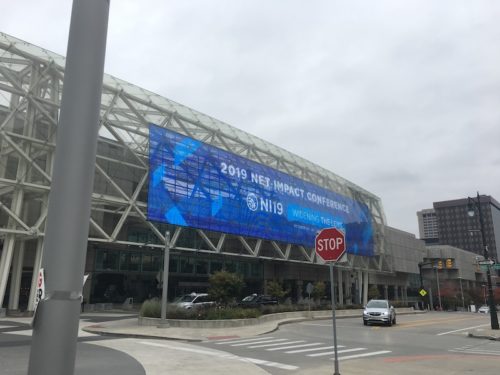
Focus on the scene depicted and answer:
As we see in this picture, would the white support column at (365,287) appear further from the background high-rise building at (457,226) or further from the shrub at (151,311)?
the background high-rise building at (457,226)

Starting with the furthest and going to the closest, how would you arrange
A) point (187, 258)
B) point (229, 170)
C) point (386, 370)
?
point (187, 258) → point (229, 170) → point (386, 370)

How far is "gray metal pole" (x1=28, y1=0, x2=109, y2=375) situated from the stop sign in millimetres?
7387

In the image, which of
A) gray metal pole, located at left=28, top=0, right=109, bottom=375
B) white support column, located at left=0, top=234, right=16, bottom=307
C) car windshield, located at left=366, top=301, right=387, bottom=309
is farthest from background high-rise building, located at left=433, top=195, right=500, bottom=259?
gray metal pole, located at left=28, top=0, right=109, bottom=375

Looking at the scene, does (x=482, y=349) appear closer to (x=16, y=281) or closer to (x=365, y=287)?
(x=16, y=281)

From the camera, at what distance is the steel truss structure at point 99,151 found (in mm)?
32781

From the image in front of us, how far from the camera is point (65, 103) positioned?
3307 mm

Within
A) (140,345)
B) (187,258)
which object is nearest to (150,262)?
(187,258)

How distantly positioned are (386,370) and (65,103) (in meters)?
11.3

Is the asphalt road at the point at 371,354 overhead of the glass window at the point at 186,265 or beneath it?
beneath

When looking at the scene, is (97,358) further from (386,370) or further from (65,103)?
(65,103)

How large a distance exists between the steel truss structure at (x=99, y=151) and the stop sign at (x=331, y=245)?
999 inches

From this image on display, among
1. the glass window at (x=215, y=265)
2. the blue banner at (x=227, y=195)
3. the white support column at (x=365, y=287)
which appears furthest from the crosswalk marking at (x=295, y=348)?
the white support column at (x=365, y=287)

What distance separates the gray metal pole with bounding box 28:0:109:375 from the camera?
291 centimetres

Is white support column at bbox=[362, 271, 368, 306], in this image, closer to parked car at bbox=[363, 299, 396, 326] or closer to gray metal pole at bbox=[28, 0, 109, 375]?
parked car at bbox=[363, 299, 396, 326]
